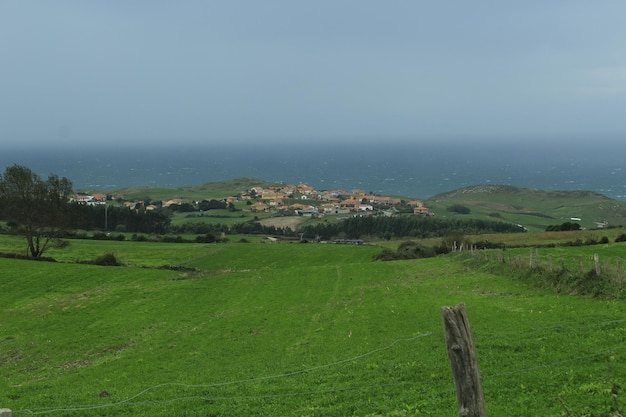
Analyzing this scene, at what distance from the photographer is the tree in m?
54.8

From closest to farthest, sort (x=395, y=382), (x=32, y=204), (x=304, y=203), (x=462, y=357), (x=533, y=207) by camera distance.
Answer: (x=462, y=357)
(x=395, y=382)
(x=32, y=204)
(x=304, y=203)
(x=533, y=207)

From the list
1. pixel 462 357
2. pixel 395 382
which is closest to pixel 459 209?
pixel 395 382

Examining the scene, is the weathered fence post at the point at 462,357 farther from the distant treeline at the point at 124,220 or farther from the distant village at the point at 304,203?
the distant village at the point at 304,203

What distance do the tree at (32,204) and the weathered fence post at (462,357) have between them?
5784 cm

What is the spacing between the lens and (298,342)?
22.3 metres

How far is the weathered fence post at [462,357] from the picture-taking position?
692cm

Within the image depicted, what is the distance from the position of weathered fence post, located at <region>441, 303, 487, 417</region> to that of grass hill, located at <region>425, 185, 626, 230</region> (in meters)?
126

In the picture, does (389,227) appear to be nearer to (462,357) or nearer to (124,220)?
(124,220)

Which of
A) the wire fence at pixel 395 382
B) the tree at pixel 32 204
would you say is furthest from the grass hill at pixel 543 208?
the wire fence at pixel 395 382

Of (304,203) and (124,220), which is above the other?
(304,203)

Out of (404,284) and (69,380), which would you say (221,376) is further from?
(404,284)

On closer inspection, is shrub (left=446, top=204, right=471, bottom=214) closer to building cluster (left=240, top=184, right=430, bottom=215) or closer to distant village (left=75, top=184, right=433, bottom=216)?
distant village (left=75, top=184, right=433, bottom=216)

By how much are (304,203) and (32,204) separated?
4712 inches

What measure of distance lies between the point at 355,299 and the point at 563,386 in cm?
2050
